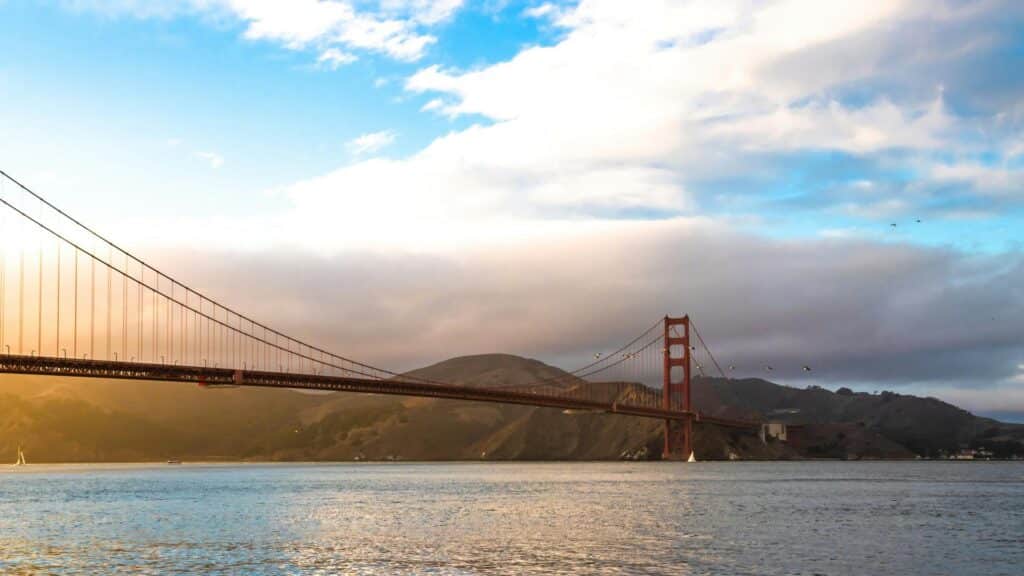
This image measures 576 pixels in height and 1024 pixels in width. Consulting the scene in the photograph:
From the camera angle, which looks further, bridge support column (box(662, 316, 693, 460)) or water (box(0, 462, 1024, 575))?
bridge support column (box(662, 316, 693, 460))

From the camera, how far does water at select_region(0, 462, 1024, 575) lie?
34.5m

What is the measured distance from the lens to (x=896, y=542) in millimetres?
41438

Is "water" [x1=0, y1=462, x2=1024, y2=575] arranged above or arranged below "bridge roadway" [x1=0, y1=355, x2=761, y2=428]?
below

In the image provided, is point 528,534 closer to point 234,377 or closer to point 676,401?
point 234,377

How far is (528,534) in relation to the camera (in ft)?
144

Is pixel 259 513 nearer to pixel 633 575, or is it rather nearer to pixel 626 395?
pixel 633 575

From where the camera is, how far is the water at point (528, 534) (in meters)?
34.5

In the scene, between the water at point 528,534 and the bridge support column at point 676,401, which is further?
the bridge support column at point 676,401

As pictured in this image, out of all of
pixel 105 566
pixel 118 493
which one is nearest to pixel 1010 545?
pixel 105 566

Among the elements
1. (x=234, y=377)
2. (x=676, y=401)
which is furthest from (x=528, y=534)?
(x=676, y=401)

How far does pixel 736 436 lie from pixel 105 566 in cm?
16975

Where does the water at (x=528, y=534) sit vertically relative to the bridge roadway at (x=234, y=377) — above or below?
below

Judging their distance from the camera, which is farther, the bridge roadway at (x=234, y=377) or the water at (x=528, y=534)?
the bridge roadway at (x=234, y=377)

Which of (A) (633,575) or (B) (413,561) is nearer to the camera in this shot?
(A) (633,575)
